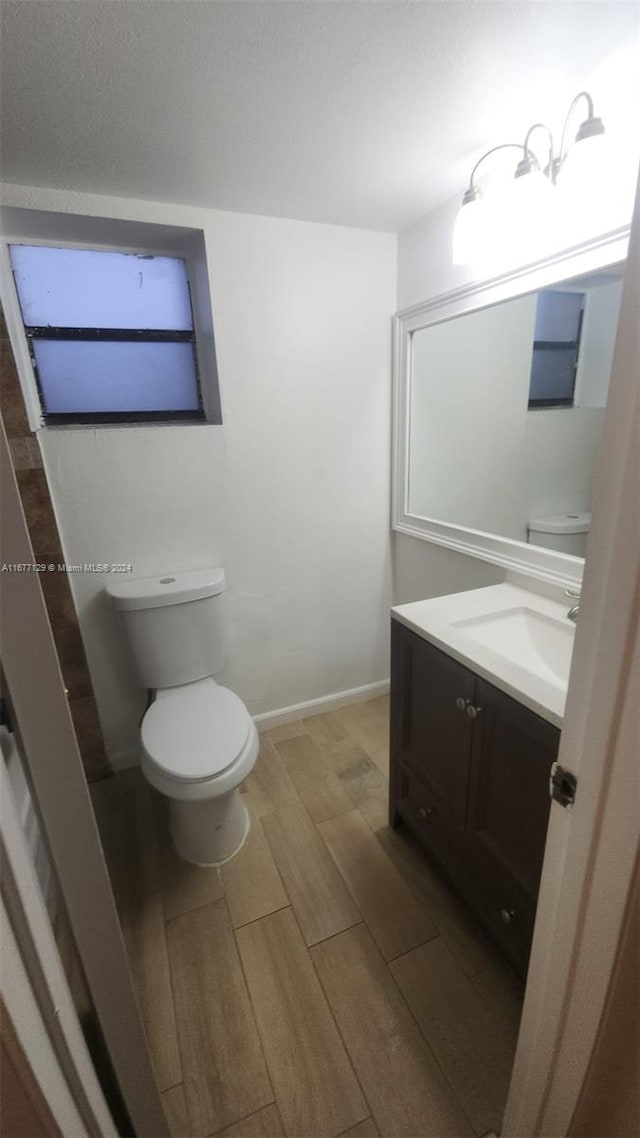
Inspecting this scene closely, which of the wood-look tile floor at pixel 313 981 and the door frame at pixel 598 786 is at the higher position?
the door frame at pixel 598 786

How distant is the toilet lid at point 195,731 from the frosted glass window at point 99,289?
1.45 m

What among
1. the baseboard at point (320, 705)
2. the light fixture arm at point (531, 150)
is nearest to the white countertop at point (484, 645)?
the baseboard at point (320, 705)

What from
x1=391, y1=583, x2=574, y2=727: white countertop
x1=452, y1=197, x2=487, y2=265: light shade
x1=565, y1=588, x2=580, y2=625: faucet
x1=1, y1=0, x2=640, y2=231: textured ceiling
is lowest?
x1=391, y1=583, x2=574, y2=727: white countertop

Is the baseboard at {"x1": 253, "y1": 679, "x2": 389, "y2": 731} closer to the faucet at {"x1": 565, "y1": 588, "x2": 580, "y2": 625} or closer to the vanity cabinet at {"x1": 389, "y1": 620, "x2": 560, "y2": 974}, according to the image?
the vanity cabinet at {"x1": 389, "y1": 620, "x2": 560, "y2": 974}

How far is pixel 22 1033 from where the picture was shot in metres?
0.44

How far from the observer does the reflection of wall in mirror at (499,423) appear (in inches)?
50.8

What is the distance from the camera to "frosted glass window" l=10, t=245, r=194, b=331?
1.60m

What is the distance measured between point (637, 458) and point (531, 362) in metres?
1.21

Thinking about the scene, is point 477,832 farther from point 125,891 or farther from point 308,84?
point 308,84

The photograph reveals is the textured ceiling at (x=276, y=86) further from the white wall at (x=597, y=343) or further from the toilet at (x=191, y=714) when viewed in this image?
the toilet at (x=191, y=714)

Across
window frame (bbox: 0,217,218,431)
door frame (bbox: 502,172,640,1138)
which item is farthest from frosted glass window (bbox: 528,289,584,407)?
window frame (bbox: 0,217,218,431)

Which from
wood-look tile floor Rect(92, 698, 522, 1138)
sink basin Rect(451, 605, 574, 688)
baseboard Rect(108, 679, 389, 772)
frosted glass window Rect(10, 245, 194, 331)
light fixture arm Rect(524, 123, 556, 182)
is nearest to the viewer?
wood-look tile floor Rect(92, 698, 522, 1138)

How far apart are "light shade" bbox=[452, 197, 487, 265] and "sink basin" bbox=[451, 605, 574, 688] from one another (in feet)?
3.57

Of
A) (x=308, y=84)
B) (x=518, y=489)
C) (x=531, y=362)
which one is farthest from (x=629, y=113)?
(x=518, y=489)
